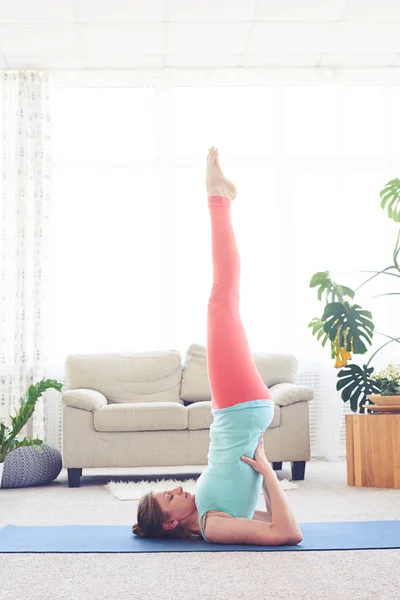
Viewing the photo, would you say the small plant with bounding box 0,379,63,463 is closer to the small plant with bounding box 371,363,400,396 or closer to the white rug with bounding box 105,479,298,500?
the white rug with bounding box 105,479,298,500

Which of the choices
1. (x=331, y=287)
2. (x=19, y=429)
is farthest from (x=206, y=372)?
(x=19, y=429)

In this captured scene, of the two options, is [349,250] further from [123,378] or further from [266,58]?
[123,378]

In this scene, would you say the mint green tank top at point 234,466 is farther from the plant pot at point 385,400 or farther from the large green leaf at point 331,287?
the large green leaf at point 331,287

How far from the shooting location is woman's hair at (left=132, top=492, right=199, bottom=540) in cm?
254

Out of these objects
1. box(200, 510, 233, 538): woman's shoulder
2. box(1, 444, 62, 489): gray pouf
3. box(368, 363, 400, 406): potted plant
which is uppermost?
box(368, 363, 400, 406): potted plant

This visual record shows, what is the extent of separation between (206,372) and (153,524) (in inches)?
105

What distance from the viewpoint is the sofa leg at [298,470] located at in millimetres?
4609

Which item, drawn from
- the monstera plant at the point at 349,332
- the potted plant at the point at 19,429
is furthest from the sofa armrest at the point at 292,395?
the potted plant at the point at 19,429

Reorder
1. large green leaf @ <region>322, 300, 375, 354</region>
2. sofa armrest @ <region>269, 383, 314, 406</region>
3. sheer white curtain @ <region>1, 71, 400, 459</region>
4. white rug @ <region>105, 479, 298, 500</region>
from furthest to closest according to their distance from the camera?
sheer white curtain @ <region>1, 71, 400, 459</region>, sofa armrest @ <region>269, 383, 314, 406</region>, large green leaf @ <region>322, 300, 375, 354</region>, white rug @ <region>105, 479, 298, 500</region>

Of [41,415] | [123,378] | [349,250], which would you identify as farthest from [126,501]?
[349,250]

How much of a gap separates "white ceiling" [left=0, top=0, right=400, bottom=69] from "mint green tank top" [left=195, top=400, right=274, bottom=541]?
11.3ft

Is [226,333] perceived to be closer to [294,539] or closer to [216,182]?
[216,182]

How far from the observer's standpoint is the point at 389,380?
176 inches

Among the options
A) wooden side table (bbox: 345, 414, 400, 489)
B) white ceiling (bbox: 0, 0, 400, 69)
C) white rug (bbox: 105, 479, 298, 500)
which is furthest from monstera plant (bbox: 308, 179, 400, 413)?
white ceiling (bbox: 0, 0, 400, 69)
